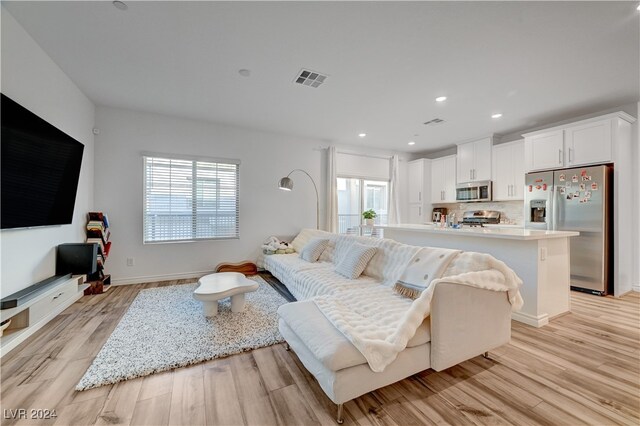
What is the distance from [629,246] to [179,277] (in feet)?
22.5

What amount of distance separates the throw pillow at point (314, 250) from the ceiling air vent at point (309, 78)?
2.09 meters

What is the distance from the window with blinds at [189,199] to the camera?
4.17m

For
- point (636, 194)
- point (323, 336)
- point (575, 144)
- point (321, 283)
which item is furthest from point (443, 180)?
point (323, 336)

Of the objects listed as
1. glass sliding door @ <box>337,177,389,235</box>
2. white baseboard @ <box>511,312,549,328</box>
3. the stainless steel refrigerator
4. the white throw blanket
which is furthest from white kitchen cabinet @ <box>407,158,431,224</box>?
the white throw blanket

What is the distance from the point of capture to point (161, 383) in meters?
1.74

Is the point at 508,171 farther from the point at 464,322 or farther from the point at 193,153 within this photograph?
the point at 193,153

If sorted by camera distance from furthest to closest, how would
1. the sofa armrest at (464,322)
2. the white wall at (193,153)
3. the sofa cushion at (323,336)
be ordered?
the white wall at (193,153) < the sofa armrest at (464,322) < the sofa cushion at (323,336)

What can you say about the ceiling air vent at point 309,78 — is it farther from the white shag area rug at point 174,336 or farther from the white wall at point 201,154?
the white shag area rug at point 174,336

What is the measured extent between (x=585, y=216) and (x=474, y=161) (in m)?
2.15

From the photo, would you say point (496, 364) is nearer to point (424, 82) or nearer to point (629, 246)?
point (424, 82)

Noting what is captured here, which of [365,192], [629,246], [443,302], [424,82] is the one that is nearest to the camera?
[443,302]

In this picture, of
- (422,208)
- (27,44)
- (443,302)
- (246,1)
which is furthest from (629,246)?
(27,44)

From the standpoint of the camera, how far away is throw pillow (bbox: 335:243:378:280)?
283cm

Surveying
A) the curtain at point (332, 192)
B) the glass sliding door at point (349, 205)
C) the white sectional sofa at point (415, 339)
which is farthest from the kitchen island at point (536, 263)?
the glass sliding door at point (349, 205)
